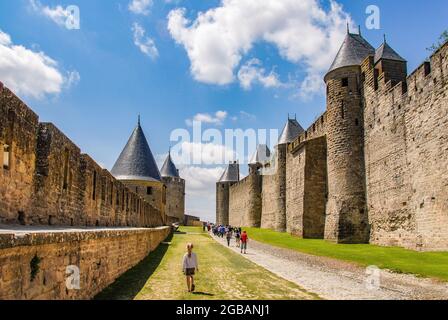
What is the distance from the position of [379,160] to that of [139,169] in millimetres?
19081

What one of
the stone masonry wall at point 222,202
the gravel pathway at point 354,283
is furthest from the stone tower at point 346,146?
the stone masonry wall at point 222,202

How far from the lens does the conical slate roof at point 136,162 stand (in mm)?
32188

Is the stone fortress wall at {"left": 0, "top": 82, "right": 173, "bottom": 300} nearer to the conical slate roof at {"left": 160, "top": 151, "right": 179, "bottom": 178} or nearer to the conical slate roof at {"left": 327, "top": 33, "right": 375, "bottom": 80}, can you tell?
the conical slate roof at {"left": 327, "top": 33, "right": 375, "bottom": 80}

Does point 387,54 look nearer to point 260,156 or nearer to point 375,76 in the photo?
point 375,76

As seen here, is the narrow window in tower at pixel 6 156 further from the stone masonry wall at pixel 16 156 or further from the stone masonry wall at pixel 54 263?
the stone masonry wall at pixel 54 263

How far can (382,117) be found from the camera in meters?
19.6

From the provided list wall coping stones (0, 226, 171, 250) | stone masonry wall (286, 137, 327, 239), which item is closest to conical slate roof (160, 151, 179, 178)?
stone masonry wall (286, 137, 327, 239)

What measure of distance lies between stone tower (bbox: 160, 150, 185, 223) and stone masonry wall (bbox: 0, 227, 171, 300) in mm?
55285

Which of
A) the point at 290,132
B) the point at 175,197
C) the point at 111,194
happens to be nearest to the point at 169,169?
the point at 175,197

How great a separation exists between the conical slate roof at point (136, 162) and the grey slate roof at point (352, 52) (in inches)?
646

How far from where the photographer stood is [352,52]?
23438 mm
